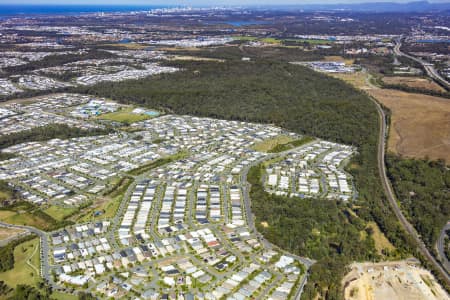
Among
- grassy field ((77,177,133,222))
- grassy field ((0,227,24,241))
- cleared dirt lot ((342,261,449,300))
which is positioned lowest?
cleared dirt lot ((342,261,449,300))

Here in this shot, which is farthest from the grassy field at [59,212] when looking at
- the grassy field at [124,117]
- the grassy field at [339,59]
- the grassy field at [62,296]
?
the grassy field at [339,59]

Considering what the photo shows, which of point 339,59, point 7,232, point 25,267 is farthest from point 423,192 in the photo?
point 339,59

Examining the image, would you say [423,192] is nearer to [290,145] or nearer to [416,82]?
[290,145]

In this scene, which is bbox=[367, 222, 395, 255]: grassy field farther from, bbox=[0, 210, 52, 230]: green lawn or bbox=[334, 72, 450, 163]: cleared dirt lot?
bbox=[0, 210, 52, 230]: green lawn

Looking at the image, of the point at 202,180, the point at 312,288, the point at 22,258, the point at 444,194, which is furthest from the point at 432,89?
the point at 22,258

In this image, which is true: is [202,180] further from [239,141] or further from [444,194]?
[444,194]

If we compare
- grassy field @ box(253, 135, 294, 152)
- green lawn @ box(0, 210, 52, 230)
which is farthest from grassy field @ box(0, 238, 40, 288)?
grassy field @ box(253, 135, 294, 152)
